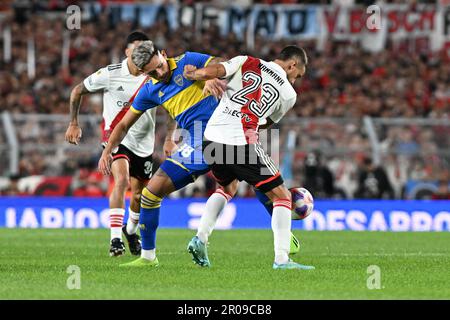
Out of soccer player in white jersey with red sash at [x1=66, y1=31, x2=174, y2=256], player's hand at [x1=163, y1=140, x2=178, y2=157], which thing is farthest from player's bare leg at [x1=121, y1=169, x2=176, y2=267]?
soccer player in white jersey with red sash at [x1=66, y1=31, x2=174, y2=256]

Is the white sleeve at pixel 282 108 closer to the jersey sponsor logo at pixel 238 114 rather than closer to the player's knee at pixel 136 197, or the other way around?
the jersey sponsor logo at pixel 238 114

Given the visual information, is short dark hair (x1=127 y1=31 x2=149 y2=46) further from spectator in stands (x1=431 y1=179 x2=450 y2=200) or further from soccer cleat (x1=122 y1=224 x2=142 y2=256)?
spectator in stands (x1=431 y1=179 x2=450 y2=200)

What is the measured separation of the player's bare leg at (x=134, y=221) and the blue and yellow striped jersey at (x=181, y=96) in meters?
2.41

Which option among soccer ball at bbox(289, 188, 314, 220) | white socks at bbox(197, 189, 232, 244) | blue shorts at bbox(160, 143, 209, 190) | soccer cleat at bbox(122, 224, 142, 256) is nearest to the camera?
blue shorts at bbox(160, 143, 209, 190)

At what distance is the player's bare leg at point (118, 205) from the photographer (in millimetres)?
12188

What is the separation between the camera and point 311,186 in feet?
72.3

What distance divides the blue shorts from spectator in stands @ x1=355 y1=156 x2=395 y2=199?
11.9 m

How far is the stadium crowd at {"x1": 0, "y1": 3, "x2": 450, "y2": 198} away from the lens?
2188cm

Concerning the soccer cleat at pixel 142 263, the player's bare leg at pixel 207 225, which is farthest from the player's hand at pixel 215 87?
the soccer cleat at pixel 142 263

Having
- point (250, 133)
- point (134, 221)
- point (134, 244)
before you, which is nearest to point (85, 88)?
point (134, 221)

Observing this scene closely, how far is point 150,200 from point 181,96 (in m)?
1.03

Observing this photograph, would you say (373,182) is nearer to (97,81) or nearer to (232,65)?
(97,81)
